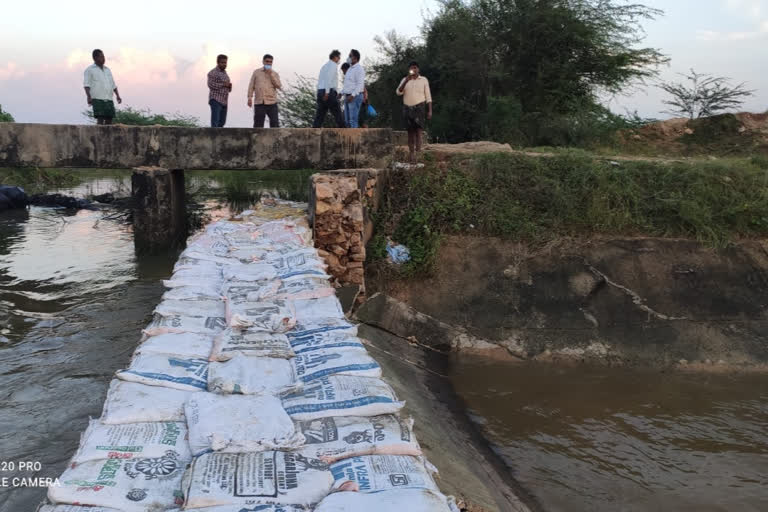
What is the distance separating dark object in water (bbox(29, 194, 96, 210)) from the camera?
540 inches

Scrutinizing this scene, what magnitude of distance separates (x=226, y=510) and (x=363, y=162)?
265 inches

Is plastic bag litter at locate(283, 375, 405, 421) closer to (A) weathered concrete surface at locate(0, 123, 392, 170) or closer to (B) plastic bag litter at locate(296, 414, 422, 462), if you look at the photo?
(B) plastic bag litter at locate(296, 414, 422, 462)

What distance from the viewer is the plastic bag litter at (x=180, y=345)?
11.3 feet

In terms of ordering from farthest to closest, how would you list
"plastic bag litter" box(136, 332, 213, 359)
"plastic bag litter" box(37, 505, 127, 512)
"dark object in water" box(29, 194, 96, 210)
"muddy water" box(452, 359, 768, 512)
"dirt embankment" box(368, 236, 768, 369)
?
"dark object in water" box(29, 194, 96, 210) → "dirt embankment" box(368, 236, 768, 369) → "muddy water" box(452, 359, 768, 512) → "plastic bag litter" box(136, 332, 213, 359) → "plastic bag litter" box(37, 505, 127, 512)

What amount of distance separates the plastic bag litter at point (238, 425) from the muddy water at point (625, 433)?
216 cm

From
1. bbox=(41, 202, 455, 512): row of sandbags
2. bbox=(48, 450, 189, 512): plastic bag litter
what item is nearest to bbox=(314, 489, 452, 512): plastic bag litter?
bbox=(41, 202, 455, 512): row of sandbags

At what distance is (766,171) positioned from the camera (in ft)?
27.3

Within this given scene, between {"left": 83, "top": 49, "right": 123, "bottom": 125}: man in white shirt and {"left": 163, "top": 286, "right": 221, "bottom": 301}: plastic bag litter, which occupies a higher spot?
{"left": 83, "top": 49, "right": 123, "bottom": 125}: man in white shirt

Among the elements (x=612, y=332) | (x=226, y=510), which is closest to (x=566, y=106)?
(x=612, y=332)

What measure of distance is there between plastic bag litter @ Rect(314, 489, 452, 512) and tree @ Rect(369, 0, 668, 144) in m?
12.1

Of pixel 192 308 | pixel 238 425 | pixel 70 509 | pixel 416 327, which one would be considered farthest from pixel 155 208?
pixel 70 509

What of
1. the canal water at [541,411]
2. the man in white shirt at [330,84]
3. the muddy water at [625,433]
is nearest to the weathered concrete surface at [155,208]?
the canal water at [541,411]

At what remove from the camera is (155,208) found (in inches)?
333

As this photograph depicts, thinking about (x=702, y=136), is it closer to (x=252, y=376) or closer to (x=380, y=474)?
(x=252, y=376)
